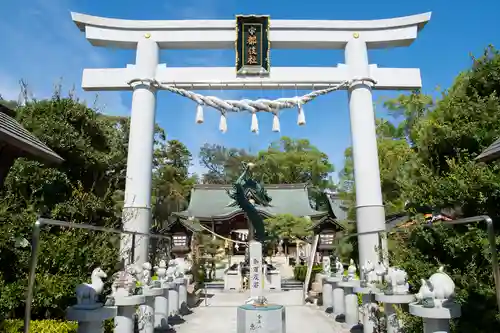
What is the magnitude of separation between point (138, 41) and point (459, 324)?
9.17 m

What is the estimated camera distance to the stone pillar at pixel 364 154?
867cm

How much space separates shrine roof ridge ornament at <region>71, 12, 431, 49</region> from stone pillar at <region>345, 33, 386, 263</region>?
0.36m

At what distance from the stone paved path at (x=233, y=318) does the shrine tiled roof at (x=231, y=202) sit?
6.98 m

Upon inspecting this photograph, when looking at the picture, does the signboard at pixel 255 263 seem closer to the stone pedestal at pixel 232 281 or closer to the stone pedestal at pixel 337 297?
the stone pedestal at pixel 337 297

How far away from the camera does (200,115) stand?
29.0ft

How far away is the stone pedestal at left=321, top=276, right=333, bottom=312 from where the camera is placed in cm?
992

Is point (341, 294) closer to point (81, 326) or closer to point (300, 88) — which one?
point (300, 88)

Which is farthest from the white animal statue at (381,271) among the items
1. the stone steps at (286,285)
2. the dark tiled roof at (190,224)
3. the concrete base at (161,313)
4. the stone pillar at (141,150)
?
the dark tiled roof at (190,224)

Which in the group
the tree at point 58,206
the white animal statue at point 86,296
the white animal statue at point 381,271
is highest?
the tree at point 58,206

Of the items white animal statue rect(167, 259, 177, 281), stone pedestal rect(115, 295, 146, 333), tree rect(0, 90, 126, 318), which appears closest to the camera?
tree rect(0, 90, 126, 318)

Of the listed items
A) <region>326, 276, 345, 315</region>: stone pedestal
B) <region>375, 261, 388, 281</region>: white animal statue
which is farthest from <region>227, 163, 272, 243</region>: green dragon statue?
<region>375, 261, 388, 281</region>: white animal statue

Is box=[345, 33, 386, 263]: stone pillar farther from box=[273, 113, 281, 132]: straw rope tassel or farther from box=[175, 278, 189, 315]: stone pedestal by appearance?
box=[175, 278, 189, 315]: stone pedestal

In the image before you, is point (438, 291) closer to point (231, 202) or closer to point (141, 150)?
point (141, 150)

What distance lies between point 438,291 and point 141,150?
710 centimetres
